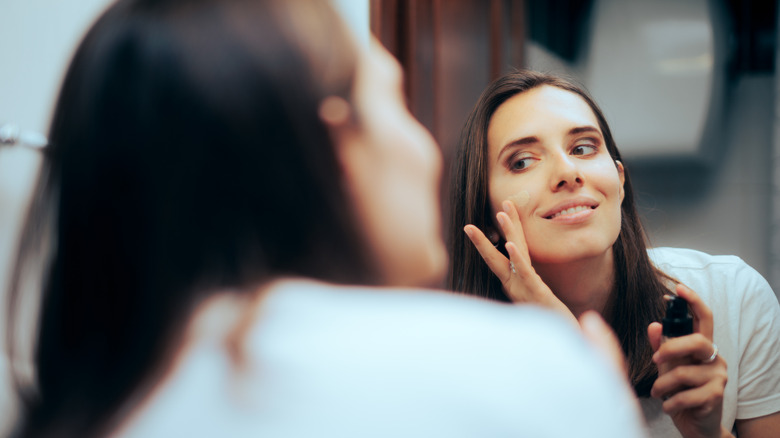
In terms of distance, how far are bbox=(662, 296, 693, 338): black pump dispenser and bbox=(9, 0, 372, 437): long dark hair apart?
15.1 inches

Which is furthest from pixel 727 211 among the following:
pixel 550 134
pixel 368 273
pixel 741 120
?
pixel 368 273

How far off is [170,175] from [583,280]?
74 cm

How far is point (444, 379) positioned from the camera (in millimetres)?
303

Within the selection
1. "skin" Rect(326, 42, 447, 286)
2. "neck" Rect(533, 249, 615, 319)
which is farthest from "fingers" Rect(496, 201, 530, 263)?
"skin" Rect(326, 42, 447, 286)

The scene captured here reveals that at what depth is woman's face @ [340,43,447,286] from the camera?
0.38 m

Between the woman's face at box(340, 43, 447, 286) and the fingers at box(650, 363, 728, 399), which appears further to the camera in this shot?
the fingers at box(650, 363, 728, 399)

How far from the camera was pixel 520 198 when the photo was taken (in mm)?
898

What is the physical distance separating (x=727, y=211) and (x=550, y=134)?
2.48ft

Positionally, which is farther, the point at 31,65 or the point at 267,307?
the point at 31,65

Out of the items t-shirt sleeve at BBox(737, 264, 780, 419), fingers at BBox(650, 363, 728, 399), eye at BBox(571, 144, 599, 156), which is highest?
eye at BBox(571, 144, 599, 156)

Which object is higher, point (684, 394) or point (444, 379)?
point (444, 379)

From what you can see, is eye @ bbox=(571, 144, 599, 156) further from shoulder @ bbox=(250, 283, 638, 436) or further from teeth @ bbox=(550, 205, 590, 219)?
shoulder @ bbox=(250, 283, 638, 436)

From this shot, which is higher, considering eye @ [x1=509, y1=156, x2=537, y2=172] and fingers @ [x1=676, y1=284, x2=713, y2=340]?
eye @ [x1=509, y1=156, x2=537, y2=172]

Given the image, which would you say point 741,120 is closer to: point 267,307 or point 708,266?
point 708,266
